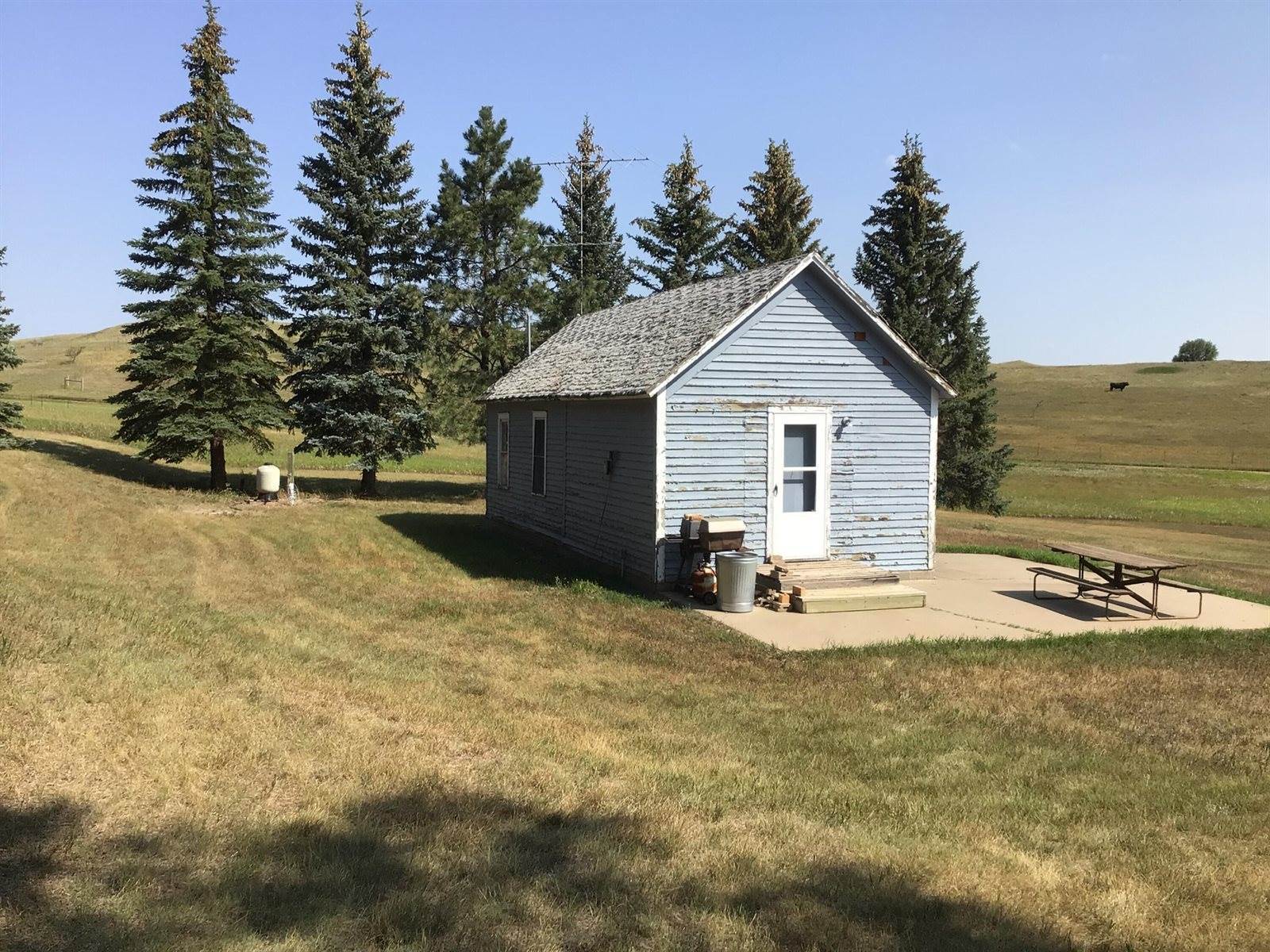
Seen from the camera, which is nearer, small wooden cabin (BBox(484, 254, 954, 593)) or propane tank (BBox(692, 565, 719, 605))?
propane tank (BBox(692, 565, 719, 605))

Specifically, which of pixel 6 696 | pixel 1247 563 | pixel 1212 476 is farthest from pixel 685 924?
pixel 1212 476

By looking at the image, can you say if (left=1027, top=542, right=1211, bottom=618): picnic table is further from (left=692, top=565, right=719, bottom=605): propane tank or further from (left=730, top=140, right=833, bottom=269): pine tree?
(left=730, top=140, right=833, bottom=269): pine tree

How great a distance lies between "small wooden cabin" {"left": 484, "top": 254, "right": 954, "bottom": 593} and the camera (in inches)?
587

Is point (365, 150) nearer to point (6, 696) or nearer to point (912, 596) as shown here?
point (912, 596)

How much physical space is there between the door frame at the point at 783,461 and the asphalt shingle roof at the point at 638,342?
1898 mm

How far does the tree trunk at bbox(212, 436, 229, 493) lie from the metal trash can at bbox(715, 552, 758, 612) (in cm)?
1964

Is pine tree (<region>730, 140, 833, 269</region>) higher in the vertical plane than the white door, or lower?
higher

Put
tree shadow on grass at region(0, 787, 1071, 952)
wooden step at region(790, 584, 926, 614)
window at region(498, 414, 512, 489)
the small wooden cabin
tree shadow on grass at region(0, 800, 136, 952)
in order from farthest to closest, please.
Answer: window at region(498, 414, 512, 489)
the small wooden cabin
wooden step at region(790, 584, 926, 614)
tree shadow on grass at region(0, 787, 1071, 952)
tree shadow on grass at region(0, 800, 136, 952)

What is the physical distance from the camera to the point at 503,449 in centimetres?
2348

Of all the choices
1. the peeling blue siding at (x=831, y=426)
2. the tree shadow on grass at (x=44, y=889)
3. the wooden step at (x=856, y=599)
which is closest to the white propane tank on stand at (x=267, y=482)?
the peeling blue siding at (x=831, y=426)

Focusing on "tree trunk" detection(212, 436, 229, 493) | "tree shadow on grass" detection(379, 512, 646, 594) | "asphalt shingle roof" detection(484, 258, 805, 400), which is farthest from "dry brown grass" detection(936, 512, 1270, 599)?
"tree trunk" detection(212, 436, 229, 493)

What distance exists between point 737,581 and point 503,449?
11.4 metres

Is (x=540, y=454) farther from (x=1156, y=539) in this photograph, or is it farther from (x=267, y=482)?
(x=1156, y=539)

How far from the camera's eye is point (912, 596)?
552 inches
